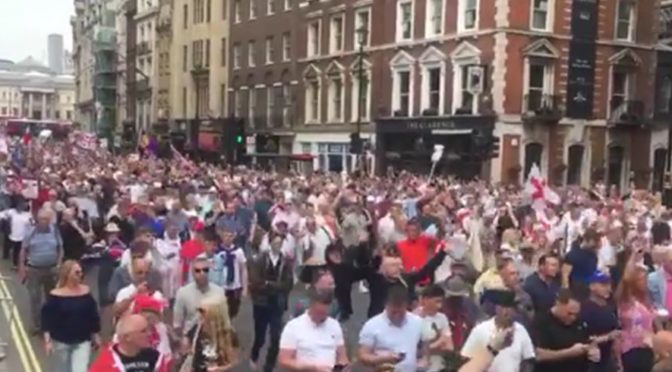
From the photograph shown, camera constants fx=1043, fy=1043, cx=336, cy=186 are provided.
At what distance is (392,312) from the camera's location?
24.2 feet

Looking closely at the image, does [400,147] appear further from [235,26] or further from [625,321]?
[625,321]

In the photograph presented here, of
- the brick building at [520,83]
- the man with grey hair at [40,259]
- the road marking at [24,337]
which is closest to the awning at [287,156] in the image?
the brick building at [520,83]

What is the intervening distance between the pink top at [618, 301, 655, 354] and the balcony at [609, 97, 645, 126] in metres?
33.6

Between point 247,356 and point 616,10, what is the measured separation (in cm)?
3272

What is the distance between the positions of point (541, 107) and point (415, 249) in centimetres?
2746

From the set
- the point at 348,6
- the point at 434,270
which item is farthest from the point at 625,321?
the point at 348,6

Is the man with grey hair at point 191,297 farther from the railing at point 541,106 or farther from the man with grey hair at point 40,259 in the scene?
the railing at point 541,106

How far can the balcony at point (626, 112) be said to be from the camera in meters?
40.9

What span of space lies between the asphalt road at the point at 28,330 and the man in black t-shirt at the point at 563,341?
4169mm

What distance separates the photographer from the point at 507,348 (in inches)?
276

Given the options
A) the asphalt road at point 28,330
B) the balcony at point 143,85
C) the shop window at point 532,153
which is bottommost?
the asphalt road at point 28,330

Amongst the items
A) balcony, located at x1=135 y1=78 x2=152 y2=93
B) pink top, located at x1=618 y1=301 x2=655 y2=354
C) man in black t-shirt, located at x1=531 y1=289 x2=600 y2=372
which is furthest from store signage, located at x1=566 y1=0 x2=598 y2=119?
balcony, located at x1=135 y1=78 x2=152 y2=93

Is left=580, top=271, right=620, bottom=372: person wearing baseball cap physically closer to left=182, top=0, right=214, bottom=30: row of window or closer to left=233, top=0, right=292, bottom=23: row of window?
left=233, top=0, right=292, bottom=23: row of window

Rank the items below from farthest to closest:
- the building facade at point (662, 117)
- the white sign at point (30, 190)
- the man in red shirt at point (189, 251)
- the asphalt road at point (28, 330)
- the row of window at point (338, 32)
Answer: the row of window at point (338, 32) → the building facade at point (662, 117) → the white sign at point (30, 190) → the man in red shirt at point (189, 251) → the asphalt road at point (28, 330)
